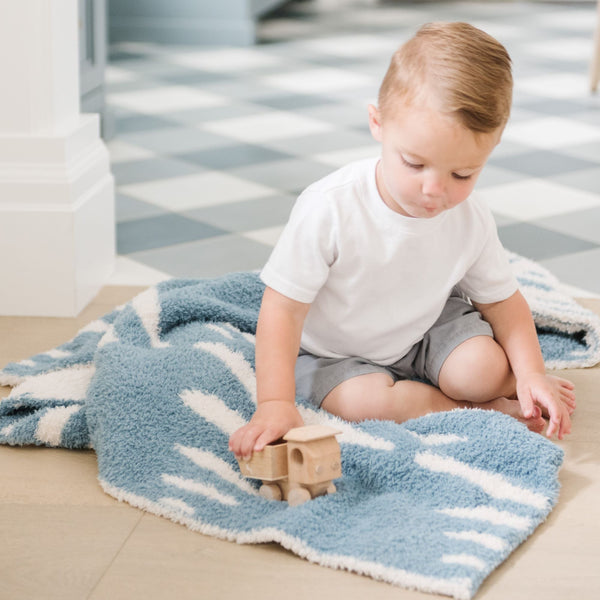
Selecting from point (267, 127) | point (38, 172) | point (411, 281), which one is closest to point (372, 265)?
point (411, 281)

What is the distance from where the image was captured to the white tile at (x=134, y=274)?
1693 mm

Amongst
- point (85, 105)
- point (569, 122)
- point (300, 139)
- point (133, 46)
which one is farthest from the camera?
point (133, 46)

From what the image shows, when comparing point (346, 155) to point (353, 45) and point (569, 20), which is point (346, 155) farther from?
point (569, 20)

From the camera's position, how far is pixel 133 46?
433 centimetres

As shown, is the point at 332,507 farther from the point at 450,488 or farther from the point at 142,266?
the point at 142,266

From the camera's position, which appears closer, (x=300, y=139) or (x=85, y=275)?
(x=85, y=275)

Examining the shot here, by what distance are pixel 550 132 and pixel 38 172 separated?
175 centimetres

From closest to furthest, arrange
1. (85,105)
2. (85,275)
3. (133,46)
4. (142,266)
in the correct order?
(85,275)
(142,266)
(85,105)
(133,46)

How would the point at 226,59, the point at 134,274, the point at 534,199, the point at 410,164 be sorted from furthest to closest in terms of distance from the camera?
the point at 226,59 → the point at 534,199 → the point at 134,274 → the point at 410,164

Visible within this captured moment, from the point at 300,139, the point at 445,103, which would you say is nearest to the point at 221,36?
the point at 300,139

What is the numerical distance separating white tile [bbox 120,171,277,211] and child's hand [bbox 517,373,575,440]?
1.12 m

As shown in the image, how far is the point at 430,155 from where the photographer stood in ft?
3.28

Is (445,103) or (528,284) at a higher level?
(445,103)

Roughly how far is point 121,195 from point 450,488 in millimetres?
1383
